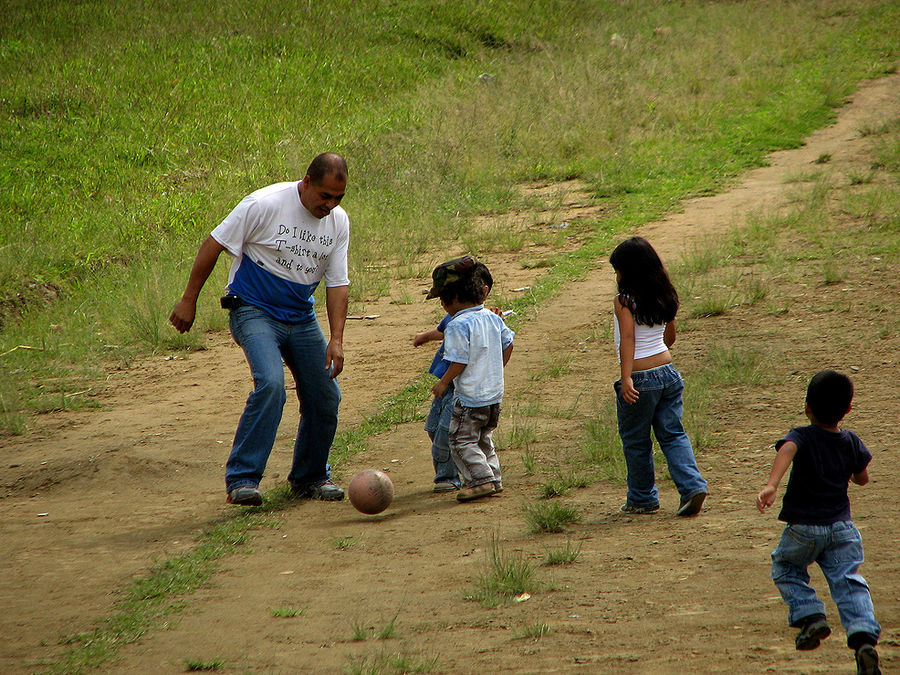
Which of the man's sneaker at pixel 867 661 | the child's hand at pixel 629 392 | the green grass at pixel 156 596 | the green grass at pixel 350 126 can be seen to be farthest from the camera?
the green grass at pixel 350 126

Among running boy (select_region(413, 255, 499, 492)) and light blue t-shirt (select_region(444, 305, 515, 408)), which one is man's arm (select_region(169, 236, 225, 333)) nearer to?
running boy (select_region(413, 255, 499, 492))

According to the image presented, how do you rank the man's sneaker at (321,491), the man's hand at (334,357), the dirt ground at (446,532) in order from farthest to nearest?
1. the man's sneaker at (321,491)
2. the man's hand at (334,357)
3. the dirt ground at (446,532)

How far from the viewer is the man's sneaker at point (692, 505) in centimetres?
473

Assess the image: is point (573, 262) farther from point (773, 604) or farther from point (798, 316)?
point (773, 604)

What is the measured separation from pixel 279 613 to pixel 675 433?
7.06 ft

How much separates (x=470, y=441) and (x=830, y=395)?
8.36ft

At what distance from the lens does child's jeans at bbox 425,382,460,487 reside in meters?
5.66

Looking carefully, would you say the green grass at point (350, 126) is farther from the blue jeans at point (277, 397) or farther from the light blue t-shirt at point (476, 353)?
the light blue t-shirt at point (476, 353)

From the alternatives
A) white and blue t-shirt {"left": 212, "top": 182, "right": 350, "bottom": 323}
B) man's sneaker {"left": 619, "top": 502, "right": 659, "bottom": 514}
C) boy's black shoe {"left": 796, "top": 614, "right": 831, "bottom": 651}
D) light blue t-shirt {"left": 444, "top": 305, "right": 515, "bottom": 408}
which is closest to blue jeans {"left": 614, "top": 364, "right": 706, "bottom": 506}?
man's sneaker {"left": 619, "top": 502, "right": 659, "bottom": 514}

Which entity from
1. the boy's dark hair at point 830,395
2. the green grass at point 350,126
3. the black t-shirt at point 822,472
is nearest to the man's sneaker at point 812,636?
the black t-shirt at point 822,472

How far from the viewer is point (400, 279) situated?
11.4 m

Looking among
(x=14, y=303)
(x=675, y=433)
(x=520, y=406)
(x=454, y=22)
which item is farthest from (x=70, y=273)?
(x=454, y=22)

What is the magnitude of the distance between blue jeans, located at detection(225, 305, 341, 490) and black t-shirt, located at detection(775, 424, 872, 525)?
2.98m

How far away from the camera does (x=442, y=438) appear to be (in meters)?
5.70
